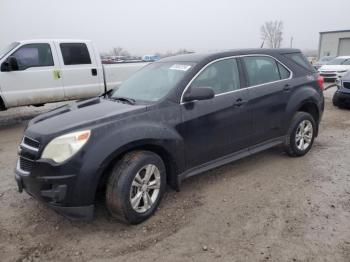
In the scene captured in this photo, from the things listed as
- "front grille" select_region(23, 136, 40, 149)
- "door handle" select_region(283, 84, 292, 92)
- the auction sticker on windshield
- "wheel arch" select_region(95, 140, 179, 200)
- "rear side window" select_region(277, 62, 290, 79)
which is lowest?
"wheel arch" select_region(95, 140, 179, 200)

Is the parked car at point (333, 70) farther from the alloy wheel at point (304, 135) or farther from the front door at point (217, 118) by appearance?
the front door at point (217, 118)

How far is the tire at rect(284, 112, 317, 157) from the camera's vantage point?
503 centimetres

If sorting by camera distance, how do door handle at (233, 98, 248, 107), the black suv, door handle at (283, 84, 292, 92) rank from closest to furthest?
1. the black suv
2. door handle at (233, 98, 248, 107)
3. door handle at (283, 84, 292, 92)

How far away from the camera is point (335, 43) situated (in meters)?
45.8

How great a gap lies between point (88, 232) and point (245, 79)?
8.87 feet

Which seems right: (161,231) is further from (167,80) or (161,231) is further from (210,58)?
(210,58)

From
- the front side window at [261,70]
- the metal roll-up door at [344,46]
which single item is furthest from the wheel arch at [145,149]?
the metal roll-up door at [344,46]

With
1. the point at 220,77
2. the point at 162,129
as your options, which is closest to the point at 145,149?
the point at 162,129

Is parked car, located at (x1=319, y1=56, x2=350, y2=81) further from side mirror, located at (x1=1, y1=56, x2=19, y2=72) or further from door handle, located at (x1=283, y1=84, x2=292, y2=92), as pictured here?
side mirror, located at (x1=1, y1=56, x2=19, y2=72)

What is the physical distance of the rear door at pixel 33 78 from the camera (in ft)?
25.3

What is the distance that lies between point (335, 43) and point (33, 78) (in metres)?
47.1

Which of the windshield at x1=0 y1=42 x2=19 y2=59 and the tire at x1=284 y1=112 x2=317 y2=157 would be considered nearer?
the tire at x1=284 y1=112 x2=317 y2=157

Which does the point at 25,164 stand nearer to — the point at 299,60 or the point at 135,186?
the point at 135,186

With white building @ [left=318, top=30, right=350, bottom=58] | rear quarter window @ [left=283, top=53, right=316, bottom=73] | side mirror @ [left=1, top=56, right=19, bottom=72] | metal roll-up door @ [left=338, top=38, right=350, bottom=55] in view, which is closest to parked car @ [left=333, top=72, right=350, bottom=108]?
rear quarter window @ [left=283, top=53, right=316, bottom=73]
